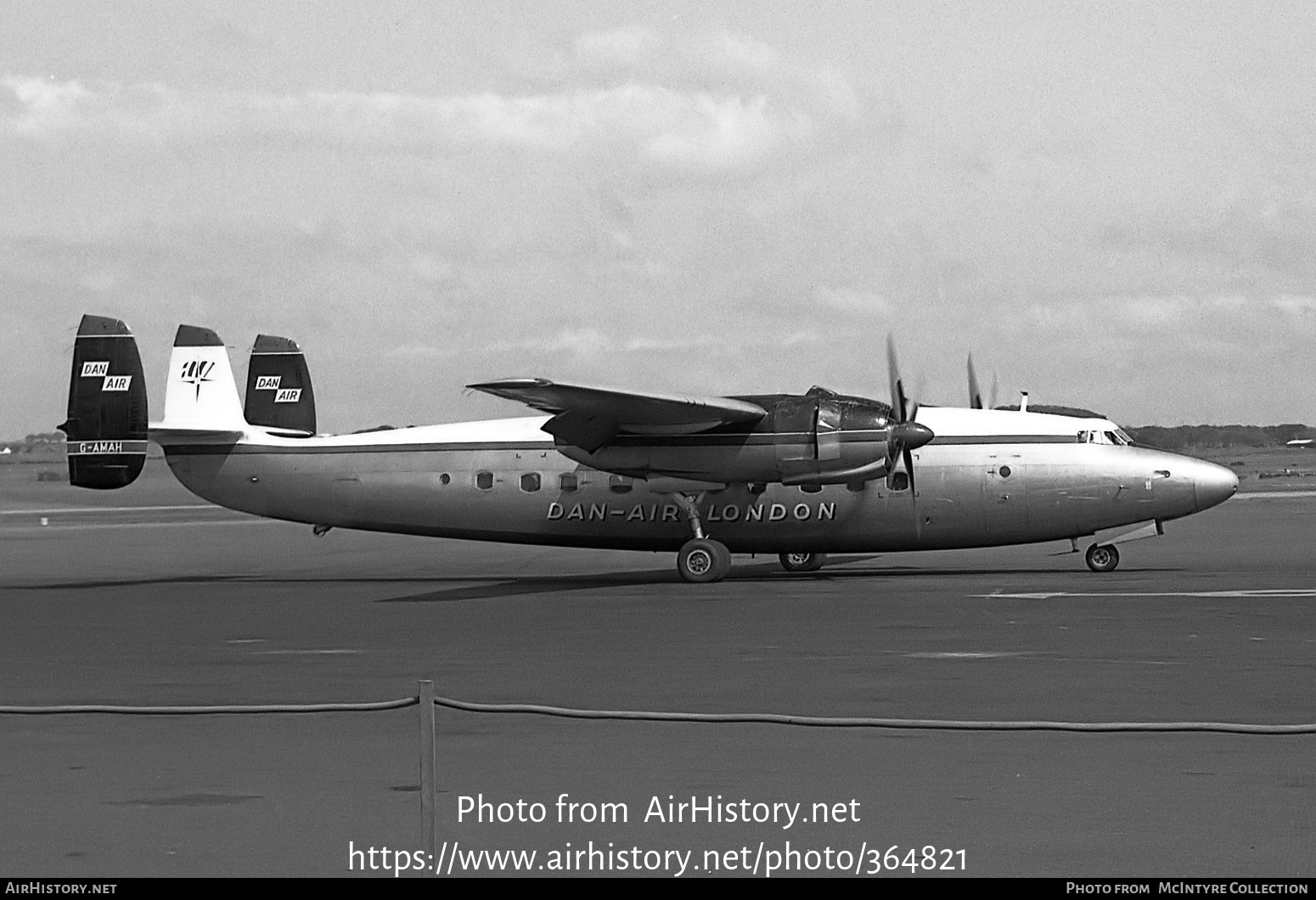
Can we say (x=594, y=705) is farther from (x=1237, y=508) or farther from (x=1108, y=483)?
(x=1237, y=508)

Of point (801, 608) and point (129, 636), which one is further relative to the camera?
point (801, 608)

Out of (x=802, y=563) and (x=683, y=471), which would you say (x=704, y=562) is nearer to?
(x=683, y=471)

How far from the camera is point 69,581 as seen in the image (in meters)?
38.2

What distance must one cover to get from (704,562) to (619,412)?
386 cm

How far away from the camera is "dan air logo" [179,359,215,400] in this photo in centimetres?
3831

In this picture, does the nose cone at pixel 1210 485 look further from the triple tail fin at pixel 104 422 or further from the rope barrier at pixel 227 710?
the rope barrier at pixel 227 710

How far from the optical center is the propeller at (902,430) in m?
32.4

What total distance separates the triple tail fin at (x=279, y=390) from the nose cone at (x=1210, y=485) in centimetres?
2429

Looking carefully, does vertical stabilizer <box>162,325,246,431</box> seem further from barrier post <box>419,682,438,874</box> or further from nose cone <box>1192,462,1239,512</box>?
barrier post <box>419,682,438,874</box>

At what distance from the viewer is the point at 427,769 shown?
957cm

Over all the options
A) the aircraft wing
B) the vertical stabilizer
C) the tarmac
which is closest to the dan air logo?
the vertical stabilizer

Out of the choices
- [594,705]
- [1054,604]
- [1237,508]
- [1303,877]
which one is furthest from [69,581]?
[1237,508]
